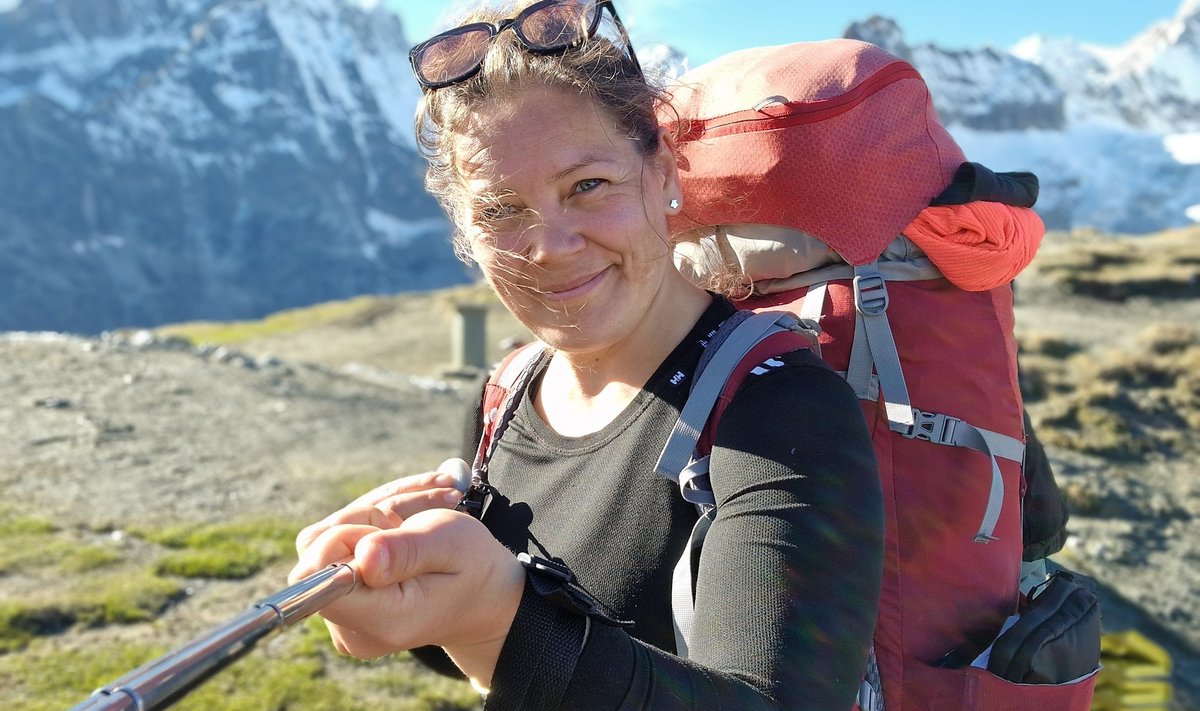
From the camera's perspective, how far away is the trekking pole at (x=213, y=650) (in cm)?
90

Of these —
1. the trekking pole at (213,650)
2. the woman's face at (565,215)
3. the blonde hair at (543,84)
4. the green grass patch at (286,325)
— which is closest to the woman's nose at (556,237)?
the woman's face at (565,215)

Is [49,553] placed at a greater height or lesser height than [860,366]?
lesser

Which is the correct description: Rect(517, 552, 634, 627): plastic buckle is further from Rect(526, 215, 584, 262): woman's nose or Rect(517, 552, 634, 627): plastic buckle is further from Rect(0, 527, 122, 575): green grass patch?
Rect(0, 527, 122, 575): green grass patch

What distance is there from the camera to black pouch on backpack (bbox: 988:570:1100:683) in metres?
1.88

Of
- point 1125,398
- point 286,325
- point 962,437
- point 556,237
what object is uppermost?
point 556,237

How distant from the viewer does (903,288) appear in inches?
81.9

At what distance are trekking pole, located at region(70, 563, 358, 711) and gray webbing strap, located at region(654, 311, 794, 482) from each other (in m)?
0.63

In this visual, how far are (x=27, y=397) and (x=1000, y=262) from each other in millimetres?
13974

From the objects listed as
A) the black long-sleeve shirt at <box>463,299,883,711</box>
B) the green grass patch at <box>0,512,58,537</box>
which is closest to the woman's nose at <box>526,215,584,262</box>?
the black long-sleeve shirt at <box>463,299,883,711</box>

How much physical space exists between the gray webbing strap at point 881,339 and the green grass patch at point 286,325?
25.6 m

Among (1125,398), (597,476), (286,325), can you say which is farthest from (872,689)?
(286,325)

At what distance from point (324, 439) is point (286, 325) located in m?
37.6

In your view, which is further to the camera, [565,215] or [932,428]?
[932,428]

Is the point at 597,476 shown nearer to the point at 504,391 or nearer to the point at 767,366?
the point at 767,366
